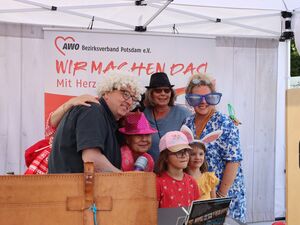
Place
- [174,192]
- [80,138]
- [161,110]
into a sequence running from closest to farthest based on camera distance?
[80,138], [174,192], [161,110]

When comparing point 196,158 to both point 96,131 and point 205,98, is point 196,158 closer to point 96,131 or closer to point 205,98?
point 205,98

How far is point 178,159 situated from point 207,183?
299mm

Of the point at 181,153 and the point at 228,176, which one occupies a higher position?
the point at 181,153

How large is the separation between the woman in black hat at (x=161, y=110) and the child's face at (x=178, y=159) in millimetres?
445

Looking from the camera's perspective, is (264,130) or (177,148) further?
(264,130)

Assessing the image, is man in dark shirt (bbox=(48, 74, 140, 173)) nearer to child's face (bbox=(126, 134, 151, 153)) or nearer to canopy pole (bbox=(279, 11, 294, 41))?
child's face (bbox=(126, 134, 151, 153))

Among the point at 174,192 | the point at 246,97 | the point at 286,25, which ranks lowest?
the point at 174,192

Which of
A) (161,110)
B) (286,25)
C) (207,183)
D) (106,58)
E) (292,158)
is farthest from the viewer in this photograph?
(286,25)

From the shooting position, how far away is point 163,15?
355 cm

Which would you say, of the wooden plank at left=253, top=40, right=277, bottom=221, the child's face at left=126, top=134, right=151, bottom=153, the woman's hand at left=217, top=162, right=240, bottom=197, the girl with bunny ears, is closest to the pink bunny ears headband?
the girl with bunny ears

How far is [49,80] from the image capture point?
344cm

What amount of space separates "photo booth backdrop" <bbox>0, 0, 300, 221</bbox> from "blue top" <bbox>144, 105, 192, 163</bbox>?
32.4 inches

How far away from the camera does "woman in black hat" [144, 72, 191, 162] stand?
2.75 m

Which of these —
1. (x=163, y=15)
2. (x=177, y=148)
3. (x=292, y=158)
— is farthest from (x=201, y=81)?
(x=292, y=158)
